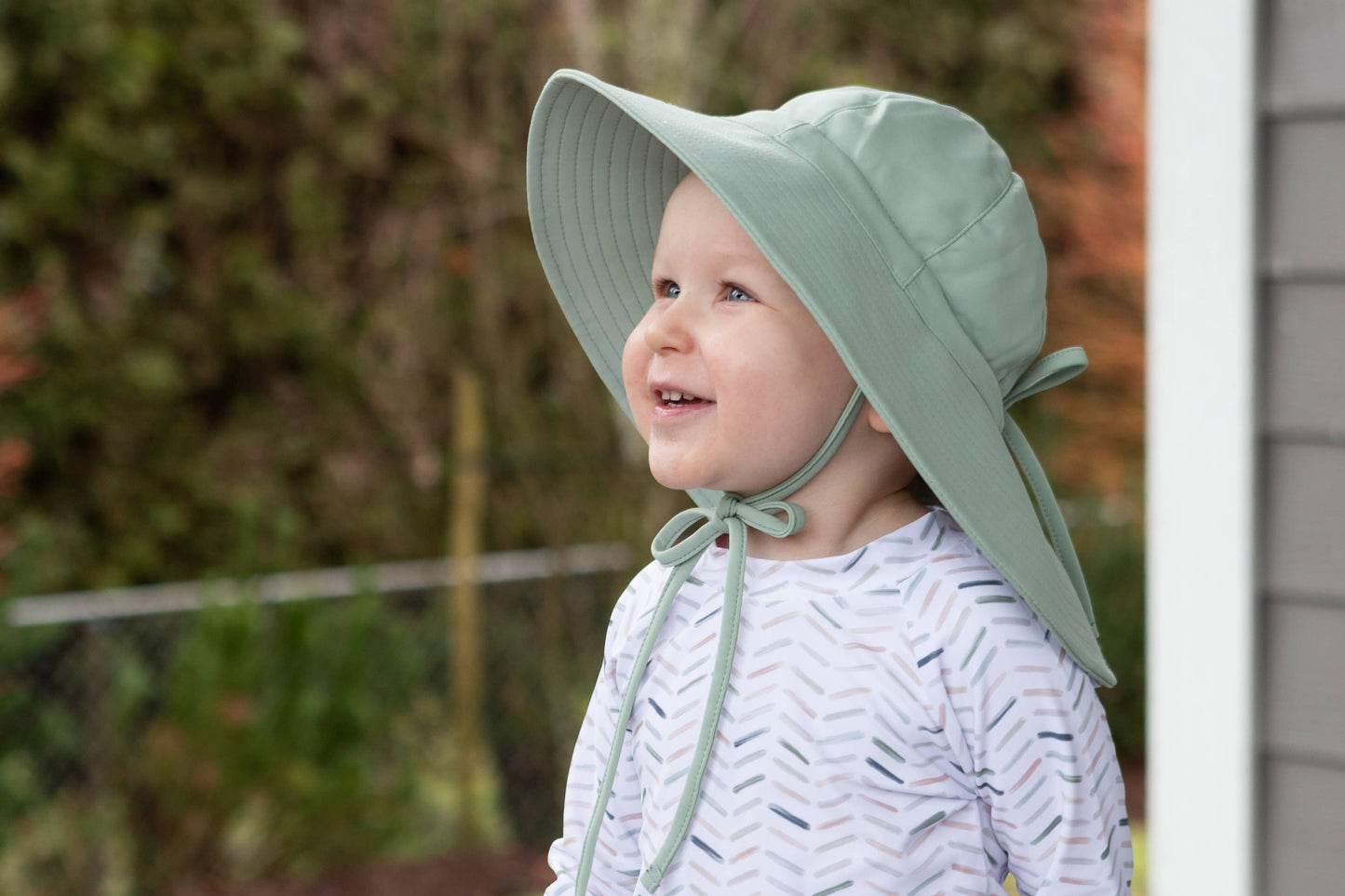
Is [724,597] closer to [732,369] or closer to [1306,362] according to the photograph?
[732,369]

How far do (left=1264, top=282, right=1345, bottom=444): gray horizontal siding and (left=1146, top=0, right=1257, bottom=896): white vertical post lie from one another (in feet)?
0.08

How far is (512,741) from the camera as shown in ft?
14.5

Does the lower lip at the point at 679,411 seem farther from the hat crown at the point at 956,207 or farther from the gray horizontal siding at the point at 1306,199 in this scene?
the gray horizontal siding at the point at 1306,199

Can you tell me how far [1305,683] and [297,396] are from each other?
4.14m

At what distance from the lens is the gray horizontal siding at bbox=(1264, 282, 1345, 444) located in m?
1.34

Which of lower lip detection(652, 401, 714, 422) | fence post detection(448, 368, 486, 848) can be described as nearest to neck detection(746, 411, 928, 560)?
lower lip detection(652, 401, 714, 422)

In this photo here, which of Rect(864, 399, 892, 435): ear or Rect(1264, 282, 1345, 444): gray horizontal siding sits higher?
Rect(1264, 282, 1345, 444): gray horizontal siding

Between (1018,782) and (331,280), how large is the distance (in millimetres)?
4440

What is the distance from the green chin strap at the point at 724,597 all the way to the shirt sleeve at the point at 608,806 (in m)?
0.02

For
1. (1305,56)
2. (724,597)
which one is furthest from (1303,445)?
(724,597)

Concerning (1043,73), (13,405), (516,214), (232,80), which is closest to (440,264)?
(516,214)

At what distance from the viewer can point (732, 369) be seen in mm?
1019

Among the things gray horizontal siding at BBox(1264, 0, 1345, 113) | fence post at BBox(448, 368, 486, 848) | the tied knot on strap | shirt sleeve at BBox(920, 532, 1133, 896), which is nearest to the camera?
shirt sleeve at BBox(920, 532, 1133, 896)

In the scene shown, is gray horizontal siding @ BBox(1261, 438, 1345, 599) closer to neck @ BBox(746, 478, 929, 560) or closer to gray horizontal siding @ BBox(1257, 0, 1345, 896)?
gray horizontal siding @ BBox(1257, 0, 1345, 896)
